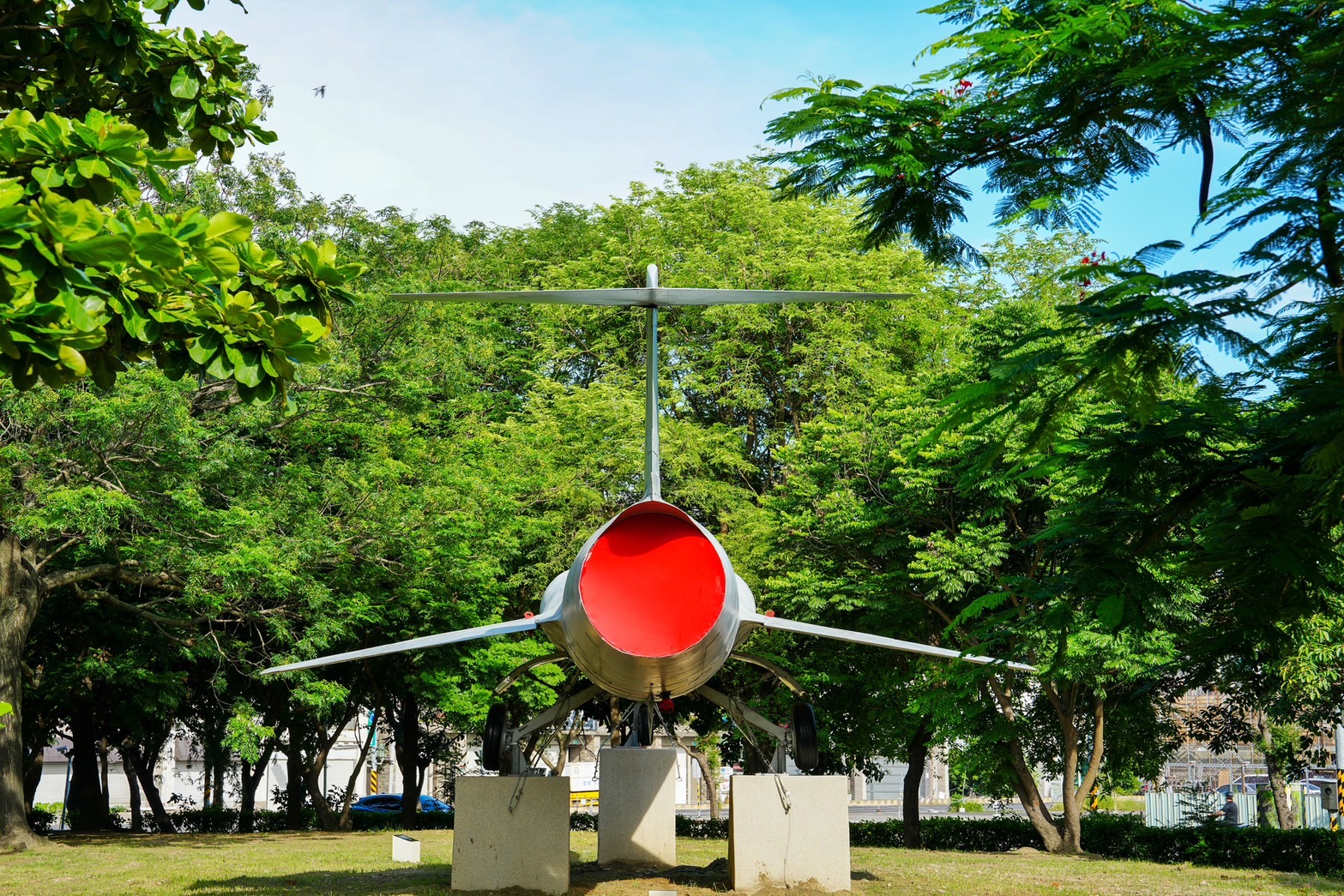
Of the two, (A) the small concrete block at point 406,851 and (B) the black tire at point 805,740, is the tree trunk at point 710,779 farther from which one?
(B) the black tire at point 805,740

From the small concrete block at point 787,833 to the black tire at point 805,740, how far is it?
0.33 metres

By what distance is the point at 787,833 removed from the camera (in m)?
11.6

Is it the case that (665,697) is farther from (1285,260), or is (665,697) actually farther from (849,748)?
(849,748)

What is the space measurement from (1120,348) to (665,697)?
5.84 metres

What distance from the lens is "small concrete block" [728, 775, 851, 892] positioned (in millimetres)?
11461

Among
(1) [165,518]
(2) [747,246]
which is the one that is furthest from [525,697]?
(2) [747,246]

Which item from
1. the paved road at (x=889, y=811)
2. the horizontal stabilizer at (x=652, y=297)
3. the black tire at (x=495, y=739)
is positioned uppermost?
the horizontal stabilizer at (x=652, y=297)

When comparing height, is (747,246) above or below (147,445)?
above

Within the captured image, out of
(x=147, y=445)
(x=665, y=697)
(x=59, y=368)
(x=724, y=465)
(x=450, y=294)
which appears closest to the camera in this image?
(x=59, y=368)

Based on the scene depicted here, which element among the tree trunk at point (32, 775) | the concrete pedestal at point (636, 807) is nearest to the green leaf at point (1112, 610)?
the concrete pedestal at point (636, 807)

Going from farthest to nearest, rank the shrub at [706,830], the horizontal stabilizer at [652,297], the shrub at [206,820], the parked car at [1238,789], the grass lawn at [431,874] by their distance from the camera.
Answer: the parked car at [1238,789] < the shrub at [206,820] < the shrub at [706,830] < the grass lawn at [431,874] < the horizontal stabilizer at [652,297]

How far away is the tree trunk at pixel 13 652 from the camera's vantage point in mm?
17578

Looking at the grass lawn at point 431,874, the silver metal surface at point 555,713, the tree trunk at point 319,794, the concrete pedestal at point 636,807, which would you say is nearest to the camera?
the silver metal surface at point 555,713

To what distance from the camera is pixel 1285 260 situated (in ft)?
15.9
